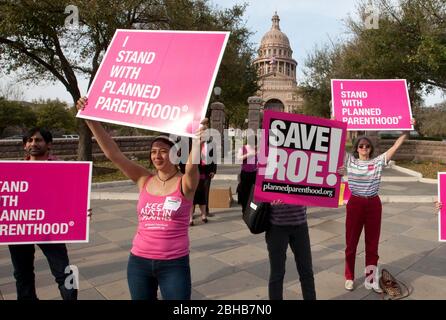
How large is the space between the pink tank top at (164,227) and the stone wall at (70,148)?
13.8 m

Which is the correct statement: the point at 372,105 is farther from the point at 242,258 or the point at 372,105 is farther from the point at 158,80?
the point at 158,80

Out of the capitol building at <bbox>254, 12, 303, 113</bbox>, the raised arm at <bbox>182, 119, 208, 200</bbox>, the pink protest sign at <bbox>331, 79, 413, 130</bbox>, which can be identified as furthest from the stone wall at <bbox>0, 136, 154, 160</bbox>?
the capitol building at <bbox>254, 12, 303, 113</bbox>

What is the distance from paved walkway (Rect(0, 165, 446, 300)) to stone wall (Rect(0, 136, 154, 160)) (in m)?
8.14

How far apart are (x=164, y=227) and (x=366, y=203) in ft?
8.16

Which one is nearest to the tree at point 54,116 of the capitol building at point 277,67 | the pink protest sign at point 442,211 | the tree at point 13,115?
the tree at point 13,115

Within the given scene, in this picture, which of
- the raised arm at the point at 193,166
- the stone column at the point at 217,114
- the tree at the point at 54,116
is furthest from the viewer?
the tree at the point at 54,116

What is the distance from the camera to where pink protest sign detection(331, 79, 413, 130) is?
460cm

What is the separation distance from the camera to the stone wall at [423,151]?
713 inches

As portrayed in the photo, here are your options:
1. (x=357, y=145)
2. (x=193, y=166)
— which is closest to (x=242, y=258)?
(x=357, y=145)

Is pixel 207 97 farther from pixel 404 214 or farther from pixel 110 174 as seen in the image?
pixel 110 174

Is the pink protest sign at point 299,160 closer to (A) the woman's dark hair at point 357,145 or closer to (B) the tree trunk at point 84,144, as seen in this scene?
(A) the woman's dark hair at point 357,145

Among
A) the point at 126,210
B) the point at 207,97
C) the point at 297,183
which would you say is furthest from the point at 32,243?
the point at 126,210

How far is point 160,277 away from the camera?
8.15ft
